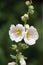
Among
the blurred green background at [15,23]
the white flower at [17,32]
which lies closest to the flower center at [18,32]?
the white flower at [17,32]

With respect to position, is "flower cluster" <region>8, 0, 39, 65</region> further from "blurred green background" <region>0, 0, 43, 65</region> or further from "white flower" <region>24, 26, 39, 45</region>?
"blurred green background" <region>0, 0, 43, 65</region>

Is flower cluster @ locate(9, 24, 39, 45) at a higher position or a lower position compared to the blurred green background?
lower

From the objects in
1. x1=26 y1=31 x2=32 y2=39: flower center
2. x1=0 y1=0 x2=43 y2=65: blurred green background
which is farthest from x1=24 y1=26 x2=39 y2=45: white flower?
x1=0 y1=0 x2=43 y2=65: blurred green background

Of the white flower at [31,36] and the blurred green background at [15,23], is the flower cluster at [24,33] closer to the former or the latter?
the white flower at [31,36]

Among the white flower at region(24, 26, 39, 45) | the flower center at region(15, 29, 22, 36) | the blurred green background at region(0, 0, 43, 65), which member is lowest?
the white flower at region(24, 26, 39, 45)

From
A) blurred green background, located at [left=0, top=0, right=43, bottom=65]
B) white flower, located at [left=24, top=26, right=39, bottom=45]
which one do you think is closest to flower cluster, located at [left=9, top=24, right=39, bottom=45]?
white flower, located at [left=24, top=26, right=39, bottom=45]

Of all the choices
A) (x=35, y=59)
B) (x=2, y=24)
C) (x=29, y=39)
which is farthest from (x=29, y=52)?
(x=29, y=39)

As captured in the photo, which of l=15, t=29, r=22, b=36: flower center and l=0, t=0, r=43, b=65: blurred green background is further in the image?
l=0, t=0, r=43, b=65: blurred green background
